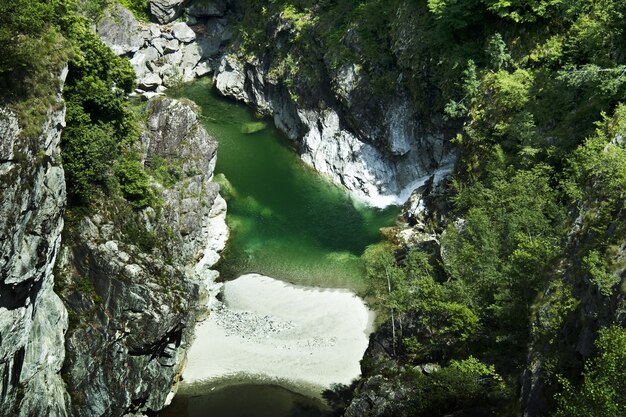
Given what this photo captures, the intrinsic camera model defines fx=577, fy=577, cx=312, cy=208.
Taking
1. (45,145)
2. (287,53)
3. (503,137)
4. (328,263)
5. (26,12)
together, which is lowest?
(328,263)

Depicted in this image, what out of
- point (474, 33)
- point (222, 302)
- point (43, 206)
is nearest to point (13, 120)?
point (43, 206)

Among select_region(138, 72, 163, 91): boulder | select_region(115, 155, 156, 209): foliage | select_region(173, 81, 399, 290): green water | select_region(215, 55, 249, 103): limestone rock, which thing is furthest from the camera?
select_region(138, 72, 163, 91): boulder

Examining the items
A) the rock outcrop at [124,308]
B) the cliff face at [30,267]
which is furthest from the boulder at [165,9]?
the cliff face at [30,267]

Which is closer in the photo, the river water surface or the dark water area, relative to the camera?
the dark water area

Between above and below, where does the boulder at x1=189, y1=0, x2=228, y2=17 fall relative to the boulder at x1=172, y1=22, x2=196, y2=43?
above

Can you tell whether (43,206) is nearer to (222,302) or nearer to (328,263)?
(222,302)

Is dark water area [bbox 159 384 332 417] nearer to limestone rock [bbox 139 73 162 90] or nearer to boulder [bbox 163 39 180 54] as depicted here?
limestone rock [bbox 139 73 162 90]

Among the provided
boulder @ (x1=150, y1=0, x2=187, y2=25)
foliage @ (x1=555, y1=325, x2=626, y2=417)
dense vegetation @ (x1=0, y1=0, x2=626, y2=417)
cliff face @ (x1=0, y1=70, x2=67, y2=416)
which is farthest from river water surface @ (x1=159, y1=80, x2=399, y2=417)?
boulder @ (x1=150, y1=0, x2=187, y2=25)

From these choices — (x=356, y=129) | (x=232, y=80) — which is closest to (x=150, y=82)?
(x=232, y=80)
